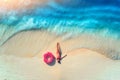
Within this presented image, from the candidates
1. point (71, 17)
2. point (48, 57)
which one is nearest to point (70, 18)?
point (71, 17)

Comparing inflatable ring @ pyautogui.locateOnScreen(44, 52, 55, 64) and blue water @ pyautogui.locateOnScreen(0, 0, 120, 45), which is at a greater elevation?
blue water @ pyautogui.locateOnScreen(0, 0, 120, 45)

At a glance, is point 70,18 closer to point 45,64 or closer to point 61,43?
point 61,43

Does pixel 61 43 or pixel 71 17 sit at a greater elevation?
pixel 71 17

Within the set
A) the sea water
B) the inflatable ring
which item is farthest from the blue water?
the inflatable ring

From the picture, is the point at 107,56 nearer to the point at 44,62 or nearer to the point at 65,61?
the point at 65,61

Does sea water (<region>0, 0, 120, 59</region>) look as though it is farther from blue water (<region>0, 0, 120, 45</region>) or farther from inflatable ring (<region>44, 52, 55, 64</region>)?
inflatable ring (<region>44, 52, 55, 64</region>)
